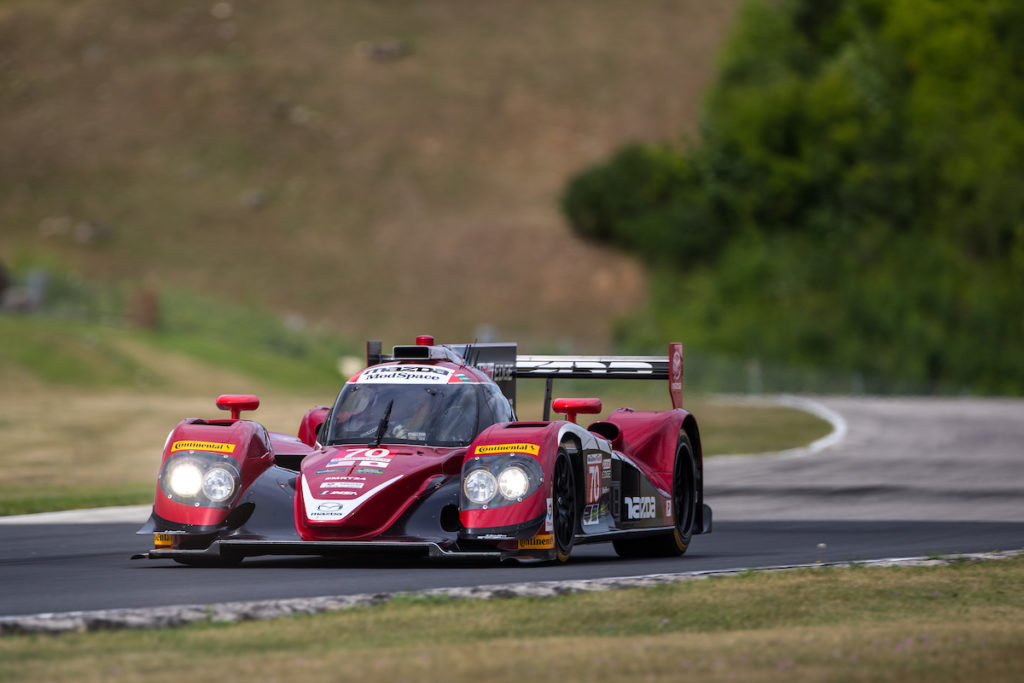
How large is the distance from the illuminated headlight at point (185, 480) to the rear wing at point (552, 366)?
7.77 ft

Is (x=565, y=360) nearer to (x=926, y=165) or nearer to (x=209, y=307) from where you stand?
(x=209, y=307)

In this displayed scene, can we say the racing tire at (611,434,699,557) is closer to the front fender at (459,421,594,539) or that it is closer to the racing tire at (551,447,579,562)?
the racing tire at (551,447,579,562)

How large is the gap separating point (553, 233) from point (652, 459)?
228ft

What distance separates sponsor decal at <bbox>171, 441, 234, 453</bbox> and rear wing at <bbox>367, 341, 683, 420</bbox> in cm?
208

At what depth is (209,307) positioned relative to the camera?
68.4 meters

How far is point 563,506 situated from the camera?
1241 centimetres

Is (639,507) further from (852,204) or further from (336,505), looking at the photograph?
(852,204)

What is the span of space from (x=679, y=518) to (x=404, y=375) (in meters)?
3.08

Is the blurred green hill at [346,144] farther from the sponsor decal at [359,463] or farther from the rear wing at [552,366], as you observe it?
the sponsor decal at [359,463]

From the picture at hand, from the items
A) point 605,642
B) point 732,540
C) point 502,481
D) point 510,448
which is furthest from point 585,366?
point 605,642

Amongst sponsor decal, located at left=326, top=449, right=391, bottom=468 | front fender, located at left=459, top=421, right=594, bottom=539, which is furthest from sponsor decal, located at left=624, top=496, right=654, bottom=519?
sponsor decal, located at left=326, top=449, right=391, bottom=468

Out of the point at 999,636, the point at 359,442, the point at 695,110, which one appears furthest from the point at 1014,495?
the point at 695,110

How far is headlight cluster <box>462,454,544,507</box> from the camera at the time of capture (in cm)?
1177

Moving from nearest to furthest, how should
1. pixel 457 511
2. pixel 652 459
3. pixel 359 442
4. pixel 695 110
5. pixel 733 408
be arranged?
pixel 457 511, pixel 359 442, pixel 652 459, pixel 733 408, pixel 695 110
